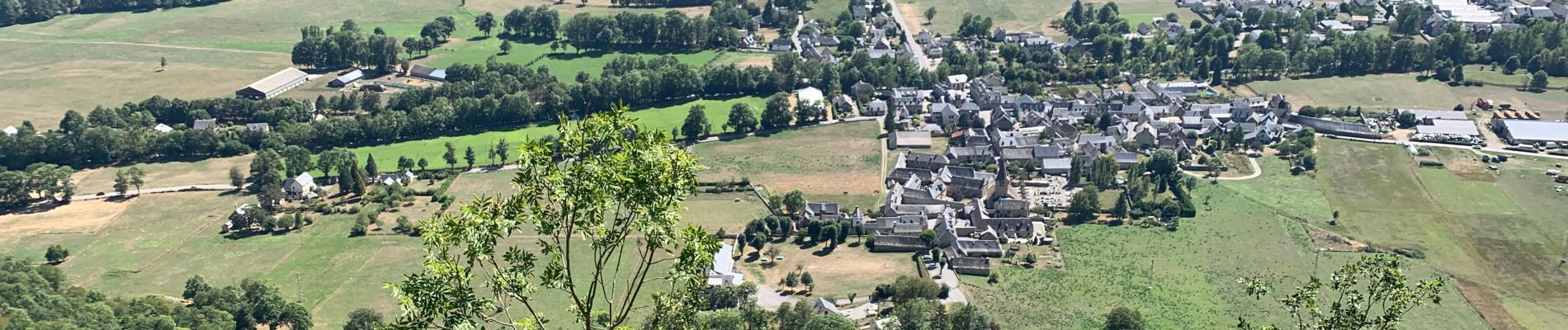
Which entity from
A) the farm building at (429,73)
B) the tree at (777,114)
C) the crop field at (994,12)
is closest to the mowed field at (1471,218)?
the tree at (777,114)

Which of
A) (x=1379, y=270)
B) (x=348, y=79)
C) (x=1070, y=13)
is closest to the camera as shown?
(x=1379, y=270)

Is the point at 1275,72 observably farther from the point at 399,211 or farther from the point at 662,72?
the point at 399,211

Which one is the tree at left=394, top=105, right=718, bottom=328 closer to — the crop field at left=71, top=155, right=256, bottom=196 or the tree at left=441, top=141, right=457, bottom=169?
the tree at left=441, top=141, right=457, bottom=169

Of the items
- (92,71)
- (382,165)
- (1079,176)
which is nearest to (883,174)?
(1079,176)

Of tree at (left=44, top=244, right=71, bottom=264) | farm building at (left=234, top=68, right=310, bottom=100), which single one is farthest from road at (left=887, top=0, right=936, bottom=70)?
tree at (left=44, top=244, right=71, bottom=264)

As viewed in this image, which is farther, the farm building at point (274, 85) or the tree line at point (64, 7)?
the tree line at point (64, 7)

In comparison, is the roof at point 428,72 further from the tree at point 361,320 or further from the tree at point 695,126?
the tree at point 361,320

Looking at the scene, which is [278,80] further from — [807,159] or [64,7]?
[807,159]
